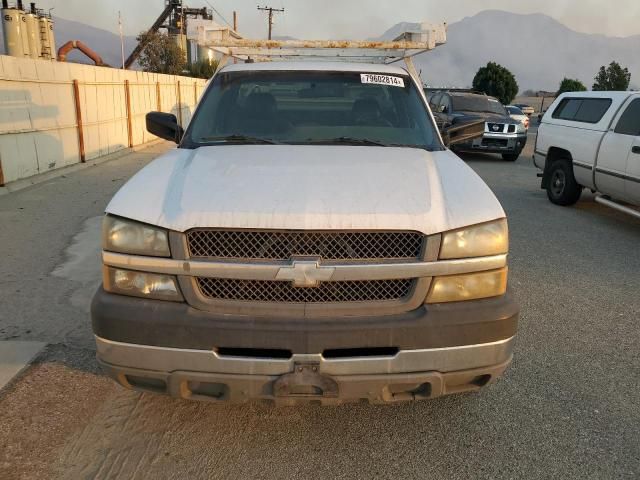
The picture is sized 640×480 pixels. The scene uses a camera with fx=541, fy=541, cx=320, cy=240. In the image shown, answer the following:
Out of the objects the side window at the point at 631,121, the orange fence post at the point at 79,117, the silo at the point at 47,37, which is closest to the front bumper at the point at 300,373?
the side window at the point at 631,121

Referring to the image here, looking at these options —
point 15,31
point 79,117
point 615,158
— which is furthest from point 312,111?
point 15,31

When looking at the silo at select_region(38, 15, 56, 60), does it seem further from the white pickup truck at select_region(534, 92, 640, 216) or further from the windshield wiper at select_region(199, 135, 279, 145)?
the windshield wiper at select_region(199, 135, 279, 145)

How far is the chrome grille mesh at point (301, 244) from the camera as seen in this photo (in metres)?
2.36

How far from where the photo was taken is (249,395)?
7.78ft

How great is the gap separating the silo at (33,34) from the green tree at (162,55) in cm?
1713

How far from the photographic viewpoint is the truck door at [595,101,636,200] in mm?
7328

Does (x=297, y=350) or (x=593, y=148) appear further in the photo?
(x=593, y=148)

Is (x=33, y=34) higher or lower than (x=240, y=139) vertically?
higher

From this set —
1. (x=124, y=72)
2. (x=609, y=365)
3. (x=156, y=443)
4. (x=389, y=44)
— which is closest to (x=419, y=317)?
(x=156, y=443)

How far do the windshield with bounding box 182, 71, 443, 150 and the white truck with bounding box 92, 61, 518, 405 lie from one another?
1.09 m

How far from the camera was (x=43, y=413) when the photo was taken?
9.73 feet

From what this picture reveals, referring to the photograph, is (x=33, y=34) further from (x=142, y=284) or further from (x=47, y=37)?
(x=142, y=284)

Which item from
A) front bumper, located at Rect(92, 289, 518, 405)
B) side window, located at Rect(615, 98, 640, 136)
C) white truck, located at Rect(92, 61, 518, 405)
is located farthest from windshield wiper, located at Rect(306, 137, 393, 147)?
side window, located at Rect(615, 98, 640, 136)

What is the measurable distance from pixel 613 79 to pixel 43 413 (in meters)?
52.0
